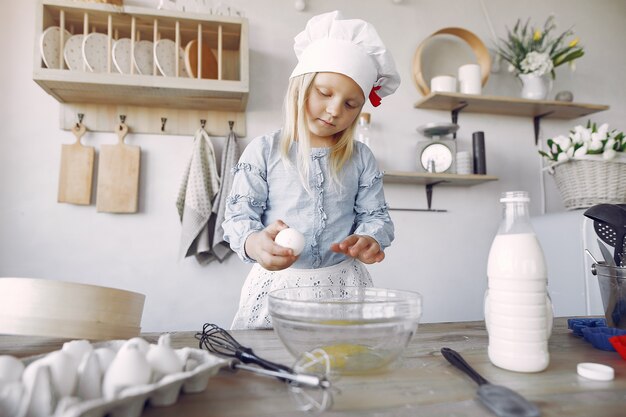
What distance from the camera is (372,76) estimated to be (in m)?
1.03

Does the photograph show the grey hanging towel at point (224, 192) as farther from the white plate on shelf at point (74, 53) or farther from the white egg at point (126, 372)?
the white egg at point (126, 372)

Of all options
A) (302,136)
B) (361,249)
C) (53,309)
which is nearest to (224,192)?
(302,136)

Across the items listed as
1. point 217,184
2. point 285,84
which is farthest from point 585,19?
point 217,184

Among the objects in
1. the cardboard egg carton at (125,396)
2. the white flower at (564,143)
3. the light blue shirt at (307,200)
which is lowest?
the cardboard egg carton at (125,396)

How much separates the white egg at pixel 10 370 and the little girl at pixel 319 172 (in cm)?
54

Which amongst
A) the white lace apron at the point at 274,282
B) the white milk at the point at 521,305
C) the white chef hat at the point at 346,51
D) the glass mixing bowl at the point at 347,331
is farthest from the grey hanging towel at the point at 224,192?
the white milk at the point at 521,305

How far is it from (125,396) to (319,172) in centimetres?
79

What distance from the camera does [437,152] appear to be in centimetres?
197

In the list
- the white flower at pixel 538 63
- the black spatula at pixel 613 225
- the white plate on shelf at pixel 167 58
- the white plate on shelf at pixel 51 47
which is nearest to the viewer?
the black spatula at pixel 613 225

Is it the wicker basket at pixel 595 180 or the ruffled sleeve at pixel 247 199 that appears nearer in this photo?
the ruffled sleeve at pixel 247 199

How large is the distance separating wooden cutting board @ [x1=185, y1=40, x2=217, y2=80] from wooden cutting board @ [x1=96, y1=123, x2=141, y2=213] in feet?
1.27

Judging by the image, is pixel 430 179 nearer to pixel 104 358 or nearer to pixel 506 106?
pixel 506 106

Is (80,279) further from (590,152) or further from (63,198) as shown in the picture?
(590,152)

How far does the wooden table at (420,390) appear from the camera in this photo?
41 centimetres
